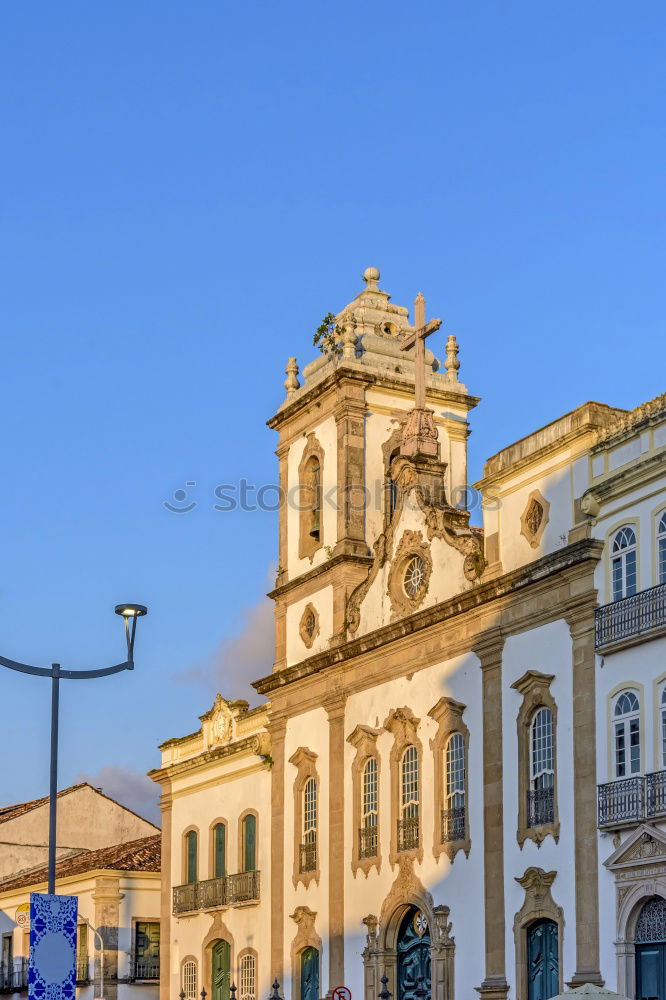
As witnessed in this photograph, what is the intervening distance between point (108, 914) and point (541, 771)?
77.2ft

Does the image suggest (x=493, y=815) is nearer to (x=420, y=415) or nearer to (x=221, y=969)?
(x=420, y=415)

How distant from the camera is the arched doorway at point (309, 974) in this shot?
36.9 metres

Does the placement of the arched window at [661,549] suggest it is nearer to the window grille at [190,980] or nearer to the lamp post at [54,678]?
the lamp post at [54,678]

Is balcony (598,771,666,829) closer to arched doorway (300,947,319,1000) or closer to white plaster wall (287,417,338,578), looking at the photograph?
arched doorway (300,947,319,1000)

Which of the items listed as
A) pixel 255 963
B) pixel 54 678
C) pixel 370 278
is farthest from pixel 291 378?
pixel 54 678

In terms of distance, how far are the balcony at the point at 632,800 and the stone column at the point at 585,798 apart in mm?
455

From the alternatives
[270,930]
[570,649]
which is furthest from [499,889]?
[270,930]

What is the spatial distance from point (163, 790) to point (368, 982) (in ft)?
45.6

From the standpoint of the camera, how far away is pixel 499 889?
30500mm

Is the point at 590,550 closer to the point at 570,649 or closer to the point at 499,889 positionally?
the point at 570,649

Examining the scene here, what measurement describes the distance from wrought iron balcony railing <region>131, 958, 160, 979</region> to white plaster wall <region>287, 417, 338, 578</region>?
15422 mm

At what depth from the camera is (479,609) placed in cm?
3222

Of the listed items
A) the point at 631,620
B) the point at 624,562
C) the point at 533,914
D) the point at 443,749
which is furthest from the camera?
the point at 443,749

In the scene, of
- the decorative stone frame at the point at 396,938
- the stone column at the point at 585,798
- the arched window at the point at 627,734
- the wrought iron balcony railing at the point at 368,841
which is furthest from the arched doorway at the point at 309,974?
the arched window at the point at 627,734
